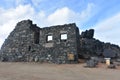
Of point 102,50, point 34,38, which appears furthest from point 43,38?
point 102,50

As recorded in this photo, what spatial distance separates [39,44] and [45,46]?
905 millimetres

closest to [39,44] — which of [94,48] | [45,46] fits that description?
[45,46]

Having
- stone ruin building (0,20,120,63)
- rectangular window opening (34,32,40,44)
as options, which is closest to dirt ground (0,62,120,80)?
stone ruin building (0,20,120,63)

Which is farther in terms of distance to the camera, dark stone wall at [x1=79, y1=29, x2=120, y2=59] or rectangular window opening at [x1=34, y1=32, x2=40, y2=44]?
dark stone wall at [x1=79, y1=29, x2=120, y2=59]

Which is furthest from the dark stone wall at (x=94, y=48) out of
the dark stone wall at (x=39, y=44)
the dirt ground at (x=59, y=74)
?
the dirt ground at (x=59, y=74)

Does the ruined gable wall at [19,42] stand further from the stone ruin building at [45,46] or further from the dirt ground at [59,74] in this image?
the dirt ground at [59,74]

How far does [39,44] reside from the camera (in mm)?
24016

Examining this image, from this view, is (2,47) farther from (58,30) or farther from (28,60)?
(58,30)

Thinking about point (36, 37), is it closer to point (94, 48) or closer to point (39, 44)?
point (39, 44)

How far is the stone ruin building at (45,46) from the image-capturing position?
22094mm

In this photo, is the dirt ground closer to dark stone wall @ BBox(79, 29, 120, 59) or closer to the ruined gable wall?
dark stone wall @ BBox(79, 29, 120, 59)

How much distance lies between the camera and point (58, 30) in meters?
23.1

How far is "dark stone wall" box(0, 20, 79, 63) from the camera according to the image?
22.1m

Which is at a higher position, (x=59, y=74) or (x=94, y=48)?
(x=94, y=48)
